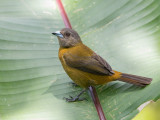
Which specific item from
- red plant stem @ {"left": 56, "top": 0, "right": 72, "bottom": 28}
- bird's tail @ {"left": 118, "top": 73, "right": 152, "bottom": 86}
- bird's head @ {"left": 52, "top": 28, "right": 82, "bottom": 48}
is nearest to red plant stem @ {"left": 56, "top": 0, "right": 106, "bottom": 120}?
red plant stem @ {"left": 56, "top": 0, "right": 72, "bottom": 28}

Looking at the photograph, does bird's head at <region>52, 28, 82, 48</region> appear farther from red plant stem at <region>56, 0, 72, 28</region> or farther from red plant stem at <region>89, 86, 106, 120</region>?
red plant stem at <region>89, 86, 106, 120</region>

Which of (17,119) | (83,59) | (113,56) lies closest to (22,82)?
(17,119)

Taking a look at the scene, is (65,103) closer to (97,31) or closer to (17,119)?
(17,119)

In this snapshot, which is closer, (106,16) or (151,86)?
(151,86)

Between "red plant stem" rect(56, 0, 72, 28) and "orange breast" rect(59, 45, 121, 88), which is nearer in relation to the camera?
"orange breast" rect(59, 45, 121, 88)

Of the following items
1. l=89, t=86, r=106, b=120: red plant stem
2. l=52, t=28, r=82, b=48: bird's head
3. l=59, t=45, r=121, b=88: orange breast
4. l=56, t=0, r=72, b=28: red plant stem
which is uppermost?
l=56, t=0, r=72, b=28: red plant stem

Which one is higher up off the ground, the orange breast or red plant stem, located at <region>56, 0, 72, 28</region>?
red plant stem, located at <region>56, 0, 72, 28</region>

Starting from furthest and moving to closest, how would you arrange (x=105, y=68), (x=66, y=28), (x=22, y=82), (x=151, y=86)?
(x=66, y=28) → (x=105, y=68) → (x=22, y=82) → (x=151, y=86)

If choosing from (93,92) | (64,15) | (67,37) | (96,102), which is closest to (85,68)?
(93,92)
